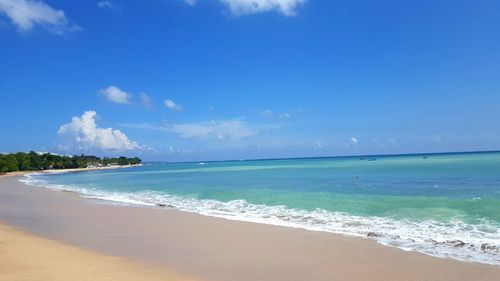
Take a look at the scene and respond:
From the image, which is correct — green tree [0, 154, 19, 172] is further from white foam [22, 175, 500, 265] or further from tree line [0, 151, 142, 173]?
white foam [22, 175, 500, 265]

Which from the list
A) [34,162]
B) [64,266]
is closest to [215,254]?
[64,266]

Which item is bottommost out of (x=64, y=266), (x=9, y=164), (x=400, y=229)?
(x=400, y=229)

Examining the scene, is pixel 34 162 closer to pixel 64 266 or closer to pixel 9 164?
pixel 9 164

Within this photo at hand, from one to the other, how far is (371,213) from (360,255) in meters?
7.57

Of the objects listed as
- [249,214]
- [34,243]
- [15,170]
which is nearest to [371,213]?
[249,214]

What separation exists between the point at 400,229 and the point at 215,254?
6.53 m

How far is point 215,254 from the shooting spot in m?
9.30

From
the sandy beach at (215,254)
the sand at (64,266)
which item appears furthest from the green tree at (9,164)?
the sand at (64,266)

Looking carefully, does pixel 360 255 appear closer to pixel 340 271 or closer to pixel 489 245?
pixel 340 271

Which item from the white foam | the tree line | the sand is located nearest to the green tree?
the tree line

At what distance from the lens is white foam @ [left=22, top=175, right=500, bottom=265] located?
368 inches

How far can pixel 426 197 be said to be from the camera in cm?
2039

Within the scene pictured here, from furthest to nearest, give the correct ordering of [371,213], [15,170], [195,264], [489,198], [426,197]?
[15,170] < [426,197] < [489,198] < [371,213] < [195,264]

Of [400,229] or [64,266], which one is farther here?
[400,229]
